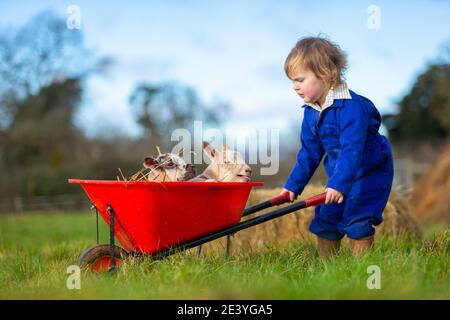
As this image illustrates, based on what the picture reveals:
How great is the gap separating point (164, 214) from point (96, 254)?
1.47 ft

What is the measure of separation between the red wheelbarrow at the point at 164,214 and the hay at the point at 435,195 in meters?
6.24

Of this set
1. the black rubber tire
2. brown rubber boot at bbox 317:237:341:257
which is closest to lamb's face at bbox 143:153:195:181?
the black rubber tire

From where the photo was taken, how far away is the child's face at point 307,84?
10.5 ft

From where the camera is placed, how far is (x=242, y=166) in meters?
3.29

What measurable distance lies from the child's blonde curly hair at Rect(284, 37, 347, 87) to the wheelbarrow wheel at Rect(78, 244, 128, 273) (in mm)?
1387

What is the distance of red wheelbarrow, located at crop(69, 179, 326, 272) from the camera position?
9.42ft

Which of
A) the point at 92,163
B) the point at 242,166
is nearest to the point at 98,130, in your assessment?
the point at 92,163

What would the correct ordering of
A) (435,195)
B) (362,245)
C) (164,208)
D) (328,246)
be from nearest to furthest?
(164,208) < (362,245) < (328,246) < (435,195)

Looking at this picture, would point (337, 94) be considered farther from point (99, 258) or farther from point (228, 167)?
point (99, 258)

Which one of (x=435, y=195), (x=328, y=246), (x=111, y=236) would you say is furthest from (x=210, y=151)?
(x=435, y=195)

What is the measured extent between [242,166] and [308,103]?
1.76 feet

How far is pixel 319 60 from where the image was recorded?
3166 millimetres

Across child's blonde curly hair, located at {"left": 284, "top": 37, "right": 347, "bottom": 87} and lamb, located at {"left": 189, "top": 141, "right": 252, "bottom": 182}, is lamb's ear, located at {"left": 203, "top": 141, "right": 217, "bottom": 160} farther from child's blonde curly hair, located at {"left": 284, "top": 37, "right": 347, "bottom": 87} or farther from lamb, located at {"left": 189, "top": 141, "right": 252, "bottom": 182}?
child's blonde curly hair, located at {"left": 284, "top": 37, "right": 347, "bottom": 87}
